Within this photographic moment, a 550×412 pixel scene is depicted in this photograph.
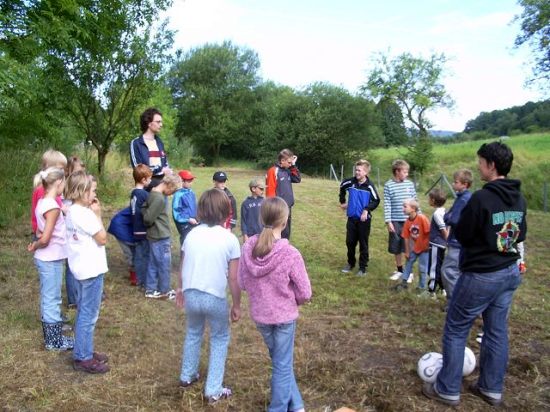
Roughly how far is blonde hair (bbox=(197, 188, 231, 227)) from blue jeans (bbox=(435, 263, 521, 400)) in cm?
185

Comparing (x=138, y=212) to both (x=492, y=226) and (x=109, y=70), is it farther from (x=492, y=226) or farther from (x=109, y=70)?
(x=109, y=70)

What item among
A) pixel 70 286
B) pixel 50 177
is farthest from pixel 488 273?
pixel 70 286

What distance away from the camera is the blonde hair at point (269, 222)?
121 inches

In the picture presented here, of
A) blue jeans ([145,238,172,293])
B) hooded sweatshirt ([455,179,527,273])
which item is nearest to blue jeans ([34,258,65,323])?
blue jeans ([145,238,172,293])

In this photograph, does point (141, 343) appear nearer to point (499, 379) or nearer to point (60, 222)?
point (60, 222)

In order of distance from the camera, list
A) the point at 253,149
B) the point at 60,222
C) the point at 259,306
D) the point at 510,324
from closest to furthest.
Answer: the point at 259,306, the point at 60,222, the point at 510,324, the point at 253,149

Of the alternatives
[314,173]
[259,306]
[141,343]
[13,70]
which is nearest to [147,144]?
[13,70]

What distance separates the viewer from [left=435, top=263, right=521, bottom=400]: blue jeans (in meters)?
3.40

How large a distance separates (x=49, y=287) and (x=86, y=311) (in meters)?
0.63

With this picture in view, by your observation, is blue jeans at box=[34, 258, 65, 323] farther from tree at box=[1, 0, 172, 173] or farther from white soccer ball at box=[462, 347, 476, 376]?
tree at box=[1, 0, 172, 173]

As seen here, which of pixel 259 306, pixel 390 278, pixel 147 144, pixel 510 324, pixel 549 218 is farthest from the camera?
pixel 549 218

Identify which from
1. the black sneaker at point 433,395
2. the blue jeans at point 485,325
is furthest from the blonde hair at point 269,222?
the black sneaker at point 433,395

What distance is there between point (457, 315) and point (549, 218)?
13194 millimetres

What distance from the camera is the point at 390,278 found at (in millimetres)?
7090
